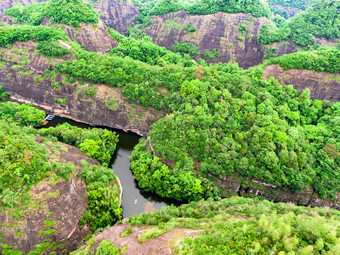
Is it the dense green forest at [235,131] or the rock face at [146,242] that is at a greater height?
the dense green forest at [235,131]

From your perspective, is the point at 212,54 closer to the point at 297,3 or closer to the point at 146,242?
the point at 146,242

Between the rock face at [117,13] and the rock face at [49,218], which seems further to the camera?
the rock face at [117,13]

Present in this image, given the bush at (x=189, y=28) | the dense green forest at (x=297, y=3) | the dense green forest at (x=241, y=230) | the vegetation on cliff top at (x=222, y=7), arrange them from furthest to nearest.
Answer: the dense green forest at (x=297, y=3) → the bush at (x=189, y=28) → the vegetation on cliff top at (x=222, y=7) → the dense green forest at (x=241, y=230)

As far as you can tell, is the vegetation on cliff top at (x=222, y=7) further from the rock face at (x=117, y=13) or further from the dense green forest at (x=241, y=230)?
the dense green forest at (x=241, y=230)

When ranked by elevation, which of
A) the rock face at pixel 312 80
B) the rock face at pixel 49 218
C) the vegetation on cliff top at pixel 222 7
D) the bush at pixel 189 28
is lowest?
the rock face at pixel 49 218

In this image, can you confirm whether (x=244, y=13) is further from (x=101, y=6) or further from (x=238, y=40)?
(x=101, y=6)

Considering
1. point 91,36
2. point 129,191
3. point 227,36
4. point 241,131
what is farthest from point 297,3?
point 129,191

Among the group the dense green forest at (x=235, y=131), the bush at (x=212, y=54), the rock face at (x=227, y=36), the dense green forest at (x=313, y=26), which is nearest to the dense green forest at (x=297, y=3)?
the dense green forest at (x=313, y=26)
